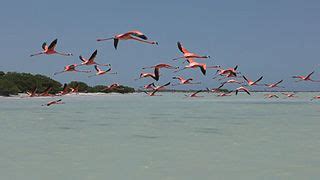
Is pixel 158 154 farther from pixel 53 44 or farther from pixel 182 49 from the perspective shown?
pixel 53 44

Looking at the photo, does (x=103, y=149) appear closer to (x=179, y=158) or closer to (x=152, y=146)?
(x=152, y=146)

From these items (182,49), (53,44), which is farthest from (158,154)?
(53,44)

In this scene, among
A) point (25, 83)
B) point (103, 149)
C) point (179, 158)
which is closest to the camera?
point (179, 158)

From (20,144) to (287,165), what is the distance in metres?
10.6

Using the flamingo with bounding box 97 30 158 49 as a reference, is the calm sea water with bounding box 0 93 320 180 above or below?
below

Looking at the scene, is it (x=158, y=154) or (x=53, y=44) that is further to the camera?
(x=53, y=44)

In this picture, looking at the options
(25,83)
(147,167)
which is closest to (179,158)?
(147,167)

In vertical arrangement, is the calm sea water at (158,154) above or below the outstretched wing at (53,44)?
below

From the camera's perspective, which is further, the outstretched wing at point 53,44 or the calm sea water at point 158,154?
the outstretched wing at point 53,44

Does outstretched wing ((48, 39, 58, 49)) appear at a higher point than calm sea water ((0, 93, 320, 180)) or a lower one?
higher

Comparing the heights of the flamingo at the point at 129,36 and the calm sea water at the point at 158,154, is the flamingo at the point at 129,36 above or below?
above

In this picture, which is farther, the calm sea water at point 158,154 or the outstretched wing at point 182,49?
the outstretched wing at point 182,49

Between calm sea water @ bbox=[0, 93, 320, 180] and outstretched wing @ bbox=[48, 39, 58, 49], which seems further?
outstretched wing @ bbox=[48, 39, 58, 49]

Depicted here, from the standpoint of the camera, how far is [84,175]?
1357cm
